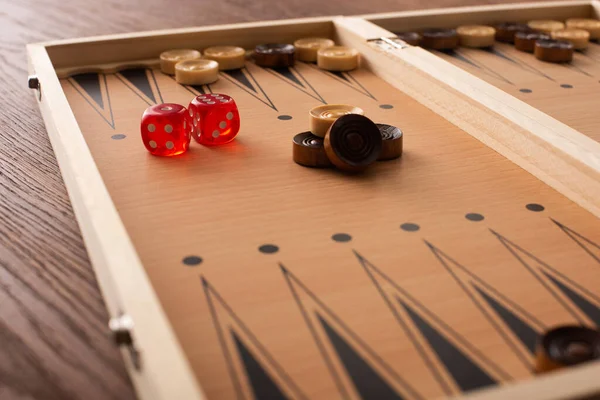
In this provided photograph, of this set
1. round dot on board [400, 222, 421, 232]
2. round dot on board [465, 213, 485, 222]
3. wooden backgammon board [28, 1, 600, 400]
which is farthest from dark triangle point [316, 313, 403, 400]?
round dot on board [465, 213, 485, 222]

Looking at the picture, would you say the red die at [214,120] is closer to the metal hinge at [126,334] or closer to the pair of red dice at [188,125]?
the pair of red dice at [188,125]

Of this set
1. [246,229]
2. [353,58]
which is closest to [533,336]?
[246,229]

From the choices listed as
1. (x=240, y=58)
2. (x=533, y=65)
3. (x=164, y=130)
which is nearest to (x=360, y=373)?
(x=164, y=130)

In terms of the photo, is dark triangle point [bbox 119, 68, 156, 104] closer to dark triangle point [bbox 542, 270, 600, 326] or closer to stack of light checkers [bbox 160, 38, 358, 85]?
stack of light checkers [bbox 160, 38, 358, 85]

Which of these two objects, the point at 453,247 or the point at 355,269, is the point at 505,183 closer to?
the point at 453,247

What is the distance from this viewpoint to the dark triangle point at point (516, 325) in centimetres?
111

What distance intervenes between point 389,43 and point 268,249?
1.16 m

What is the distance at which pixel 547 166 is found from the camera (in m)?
1.59

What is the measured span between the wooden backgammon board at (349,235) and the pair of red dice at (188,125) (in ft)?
0.10

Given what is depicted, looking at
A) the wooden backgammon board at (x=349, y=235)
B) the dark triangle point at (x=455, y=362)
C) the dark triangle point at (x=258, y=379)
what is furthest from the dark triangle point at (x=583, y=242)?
the dark triangle point at (x=258, y=379)

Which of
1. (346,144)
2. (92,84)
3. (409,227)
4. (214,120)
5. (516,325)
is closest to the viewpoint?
(516,325)

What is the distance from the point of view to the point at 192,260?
1.31 m

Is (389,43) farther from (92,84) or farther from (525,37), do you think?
(92,84)

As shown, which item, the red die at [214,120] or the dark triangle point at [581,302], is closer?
the dark triangle point at [581,302]
